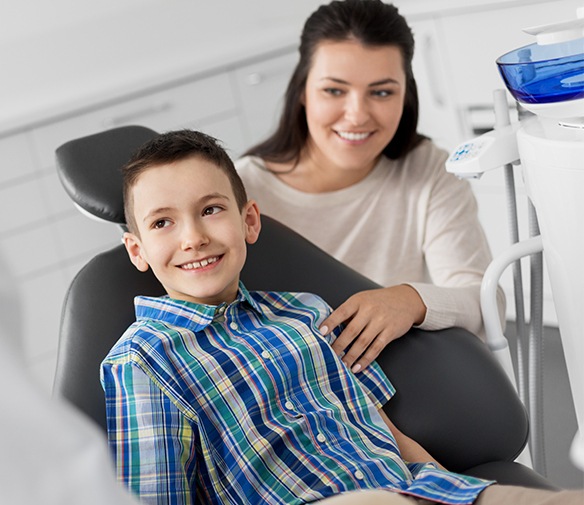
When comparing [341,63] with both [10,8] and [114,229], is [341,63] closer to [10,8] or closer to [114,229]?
[114,229]

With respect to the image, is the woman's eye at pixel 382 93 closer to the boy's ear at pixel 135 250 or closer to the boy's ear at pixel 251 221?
the boy's ear at pixel 251 221

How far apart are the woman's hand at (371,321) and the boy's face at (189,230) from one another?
0.63 feet

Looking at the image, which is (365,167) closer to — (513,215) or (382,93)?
(382,93)

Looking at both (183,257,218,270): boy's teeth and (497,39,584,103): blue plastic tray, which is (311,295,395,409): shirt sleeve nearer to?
(183,257,218,270): boy's teeth

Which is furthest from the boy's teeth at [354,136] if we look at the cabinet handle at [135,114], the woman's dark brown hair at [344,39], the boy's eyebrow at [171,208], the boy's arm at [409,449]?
the cabinet handle at [135,114]

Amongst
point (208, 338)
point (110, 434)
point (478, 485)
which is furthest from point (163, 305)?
point (478, 485)

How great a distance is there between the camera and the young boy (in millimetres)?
1189

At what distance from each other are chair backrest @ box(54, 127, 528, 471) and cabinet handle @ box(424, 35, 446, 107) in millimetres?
1586

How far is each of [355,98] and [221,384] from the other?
734 mm

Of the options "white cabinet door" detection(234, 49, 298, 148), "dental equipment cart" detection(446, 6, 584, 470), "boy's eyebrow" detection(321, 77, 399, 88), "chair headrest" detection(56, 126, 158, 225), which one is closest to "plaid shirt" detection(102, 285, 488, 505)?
"chair headrest" detection(56, 126, 158, 225)

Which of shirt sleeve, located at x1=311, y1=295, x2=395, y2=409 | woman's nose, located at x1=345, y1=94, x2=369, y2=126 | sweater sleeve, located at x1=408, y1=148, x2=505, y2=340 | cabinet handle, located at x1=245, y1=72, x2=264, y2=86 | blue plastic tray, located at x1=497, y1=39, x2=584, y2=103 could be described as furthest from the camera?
cabinet handle, located at x1=245, y1=72, x2=264, y2=86

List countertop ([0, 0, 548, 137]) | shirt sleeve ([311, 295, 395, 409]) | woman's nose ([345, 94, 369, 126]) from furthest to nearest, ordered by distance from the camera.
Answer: countertop ([0, 0, 548, 137]) < woman's nose ([345, 94, 369, 126]) < shirt sleeve ([311, 295, 395, 409])

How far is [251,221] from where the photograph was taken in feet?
4.82

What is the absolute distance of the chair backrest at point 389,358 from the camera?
4.46 ft
